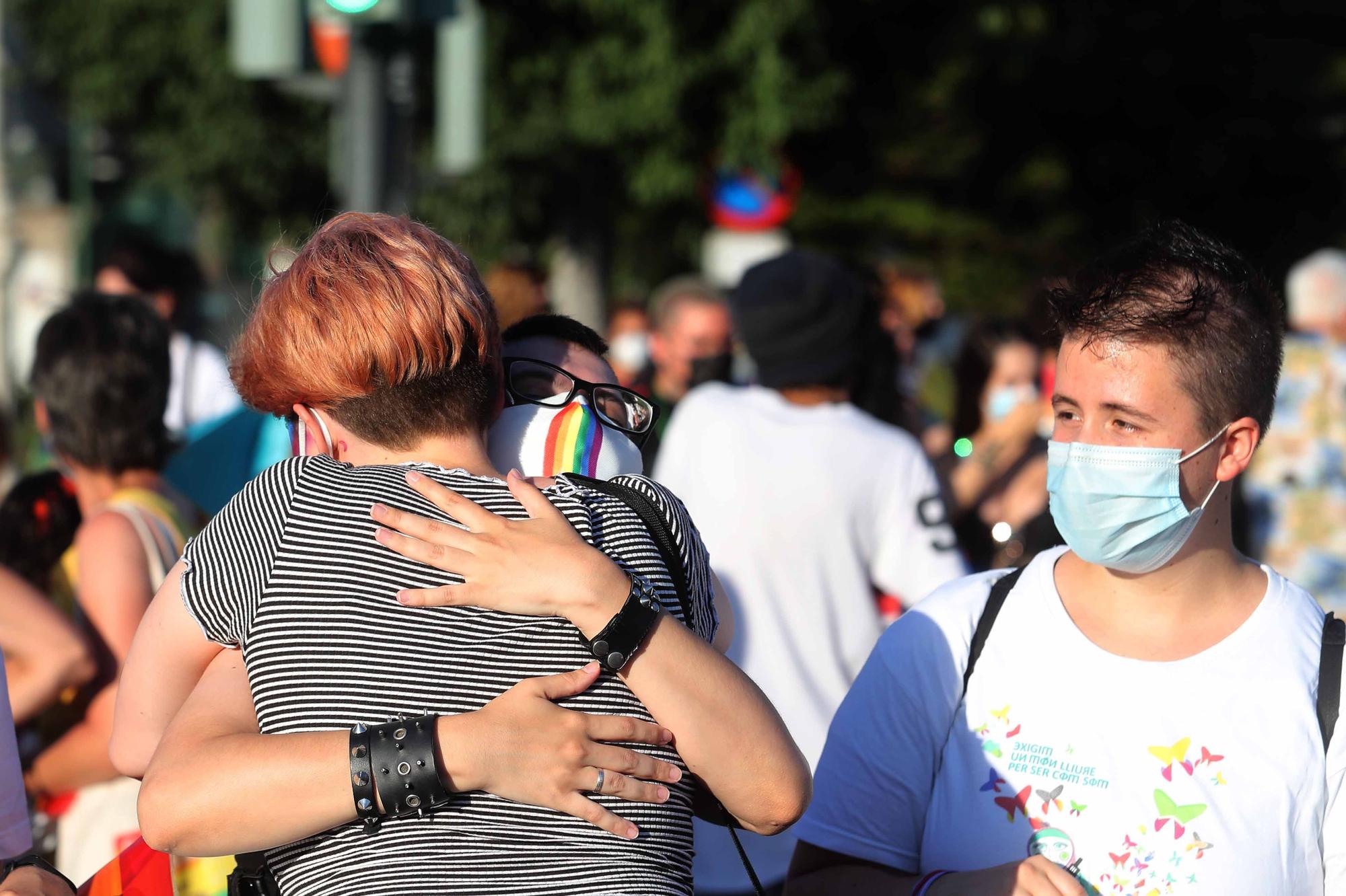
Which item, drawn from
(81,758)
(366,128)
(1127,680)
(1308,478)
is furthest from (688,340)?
(1127,680)

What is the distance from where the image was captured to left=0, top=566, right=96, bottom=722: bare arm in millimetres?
3311

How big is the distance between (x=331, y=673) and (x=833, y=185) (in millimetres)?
19094

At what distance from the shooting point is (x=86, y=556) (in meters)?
3.53

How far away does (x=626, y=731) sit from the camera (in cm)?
199

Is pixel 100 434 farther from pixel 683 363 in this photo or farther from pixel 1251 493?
pixel 1251 493

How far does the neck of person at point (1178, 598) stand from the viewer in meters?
2.44

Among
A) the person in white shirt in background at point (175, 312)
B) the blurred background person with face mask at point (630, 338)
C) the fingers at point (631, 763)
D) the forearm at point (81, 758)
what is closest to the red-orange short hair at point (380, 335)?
the fingers at point (631, 763)

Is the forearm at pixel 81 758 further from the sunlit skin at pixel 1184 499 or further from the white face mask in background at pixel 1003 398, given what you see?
the white face mask in background at pixel 1003 398

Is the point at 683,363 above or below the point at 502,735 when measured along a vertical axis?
below

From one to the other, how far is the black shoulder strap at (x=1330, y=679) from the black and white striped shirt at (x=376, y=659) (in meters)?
1.05

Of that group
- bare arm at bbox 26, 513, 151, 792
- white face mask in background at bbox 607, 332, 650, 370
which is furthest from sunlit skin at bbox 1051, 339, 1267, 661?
white face mask in background at bbox 607, 332, 650, 370

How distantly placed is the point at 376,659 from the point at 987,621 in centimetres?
106

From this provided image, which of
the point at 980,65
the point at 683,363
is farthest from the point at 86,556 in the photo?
the point at 980,65

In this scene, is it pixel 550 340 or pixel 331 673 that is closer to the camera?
pixel 331 673
